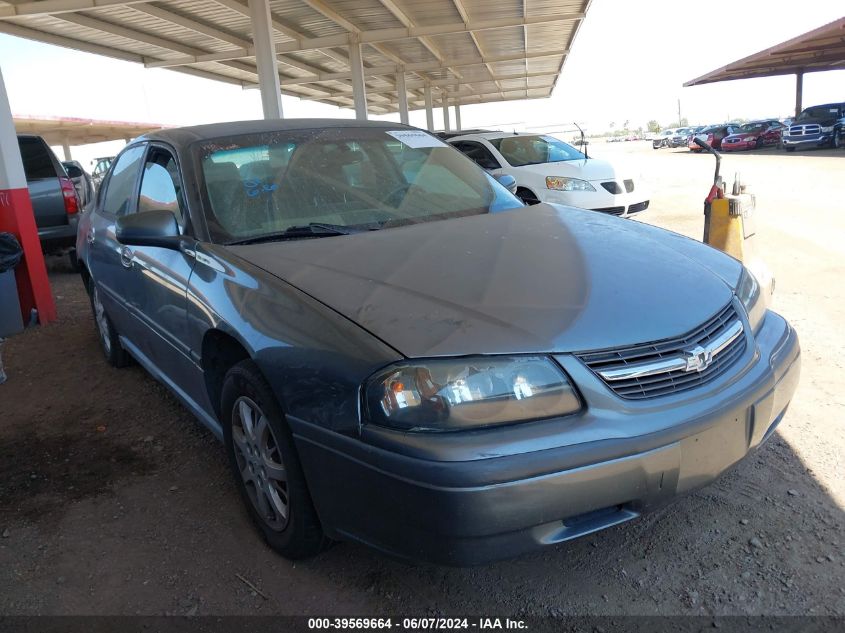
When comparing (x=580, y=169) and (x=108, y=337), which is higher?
(x=580, y=169)

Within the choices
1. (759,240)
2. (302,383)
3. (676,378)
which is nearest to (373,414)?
(302,383)

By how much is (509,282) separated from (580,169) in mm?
7744

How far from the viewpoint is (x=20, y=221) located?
6.08 metres

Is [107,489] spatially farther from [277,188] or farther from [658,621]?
[658,621]

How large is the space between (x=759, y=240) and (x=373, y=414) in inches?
275

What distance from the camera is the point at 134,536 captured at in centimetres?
271

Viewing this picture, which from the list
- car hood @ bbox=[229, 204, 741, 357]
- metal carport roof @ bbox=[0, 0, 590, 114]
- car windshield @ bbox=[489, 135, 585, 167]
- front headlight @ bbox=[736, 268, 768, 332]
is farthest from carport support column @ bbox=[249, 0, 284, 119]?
front headlight @ bbox=[736, 268, 768, 332]

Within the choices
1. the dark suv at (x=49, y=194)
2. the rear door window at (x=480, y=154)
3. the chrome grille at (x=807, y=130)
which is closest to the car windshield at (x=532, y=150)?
the rear door window at (x=480, y=154)

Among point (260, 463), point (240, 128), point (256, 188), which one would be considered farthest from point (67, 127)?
point (260, 463)

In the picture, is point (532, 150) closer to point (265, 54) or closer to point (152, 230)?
point (265, 54)

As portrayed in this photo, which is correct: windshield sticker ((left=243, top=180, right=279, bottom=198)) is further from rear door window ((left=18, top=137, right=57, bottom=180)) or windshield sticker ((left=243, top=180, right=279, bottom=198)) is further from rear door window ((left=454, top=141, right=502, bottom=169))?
rear door window ((left=454, top=141, right=502, bottom=169))

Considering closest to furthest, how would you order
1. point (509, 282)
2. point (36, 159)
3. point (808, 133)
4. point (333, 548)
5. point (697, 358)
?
point (697, 358), point (509, 282), point (333, 548), point (36, 159), point (808, 133)

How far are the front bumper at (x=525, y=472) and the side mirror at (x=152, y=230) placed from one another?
1272 mm

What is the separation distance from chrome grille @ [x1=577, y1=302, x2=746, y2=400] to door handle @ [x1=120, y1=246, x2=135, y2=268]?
259 centimetres
